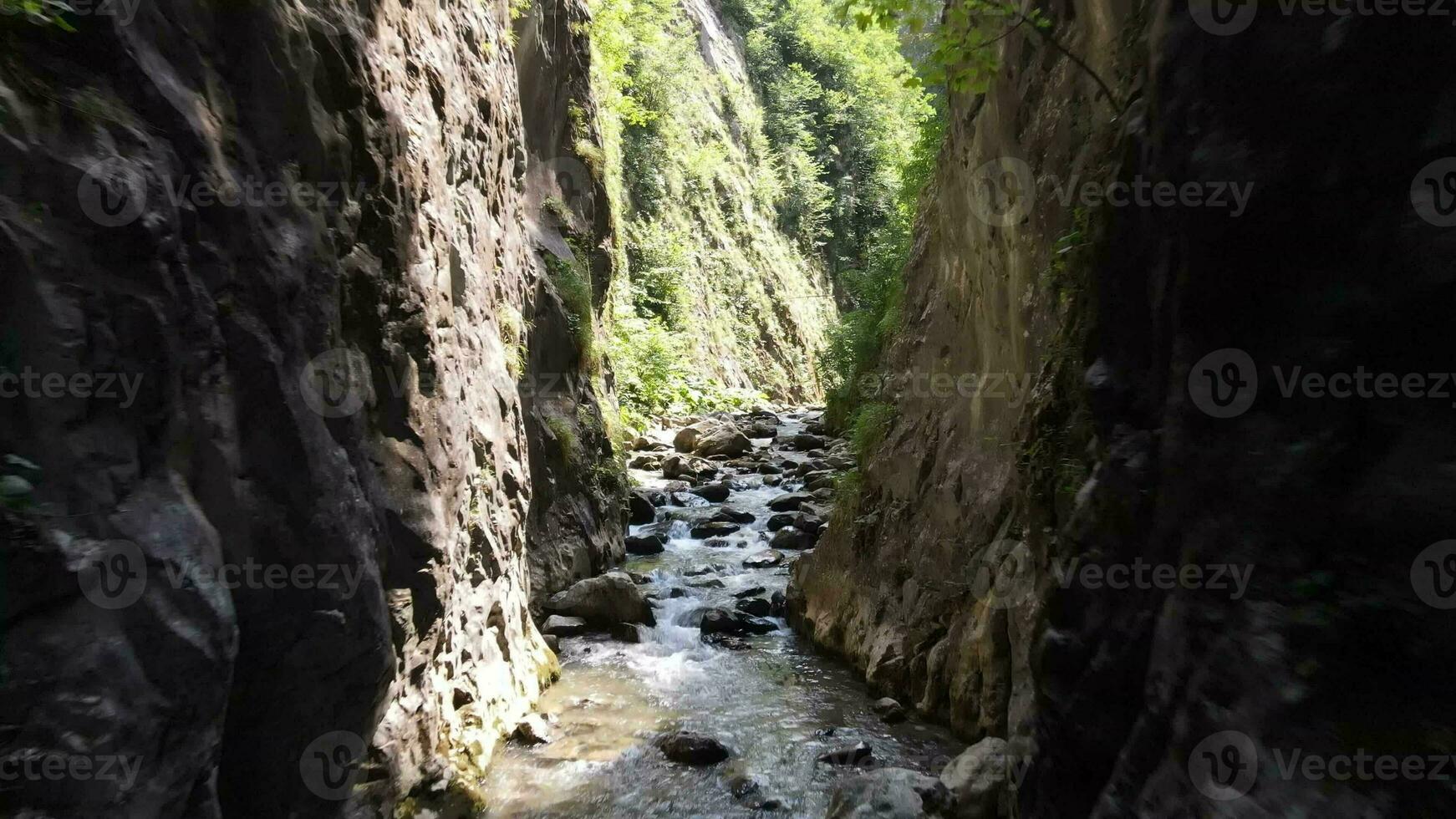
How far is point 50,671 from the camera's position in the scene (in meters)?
2.62

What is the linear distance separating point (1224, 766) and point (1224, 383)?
1317 mm

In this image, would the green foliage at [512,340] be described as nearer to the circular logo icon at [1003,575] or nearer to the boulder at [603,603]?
the boulder at [603,603]

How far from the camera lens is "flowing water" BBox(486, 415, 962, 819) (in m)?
6.03

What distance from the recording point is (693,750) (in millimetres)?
6621

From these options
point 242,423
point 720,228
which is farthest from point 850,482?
point 720,228

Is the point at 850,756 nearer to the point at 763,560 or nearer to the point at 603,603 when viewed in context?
the point at 603,603

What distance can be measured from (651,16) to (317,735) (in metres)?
26.0

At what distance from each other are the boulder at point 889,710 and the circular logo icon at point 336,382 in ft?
16.3

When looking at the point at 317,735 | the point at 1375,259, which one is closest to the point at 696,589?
the point at 317,735

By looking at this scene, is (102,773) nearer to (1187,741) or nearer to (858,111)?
(1187,741)

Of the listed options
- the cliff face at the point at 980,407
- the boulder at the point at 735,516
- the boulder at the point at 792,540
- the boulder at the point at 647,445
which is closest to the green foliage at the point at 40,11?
the cliff face at the point at 980,407

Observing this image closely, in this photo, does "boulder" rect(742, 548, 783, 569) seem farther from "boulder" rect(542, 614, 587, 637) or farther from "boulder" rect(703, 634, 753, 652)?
"boulder" rect(542, 614, 587, 637)

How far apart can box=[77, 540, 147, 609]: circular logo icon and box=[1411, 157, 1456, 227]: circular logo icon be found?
4300 mm

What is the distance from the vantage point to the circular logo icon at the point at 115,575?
2.76 m
